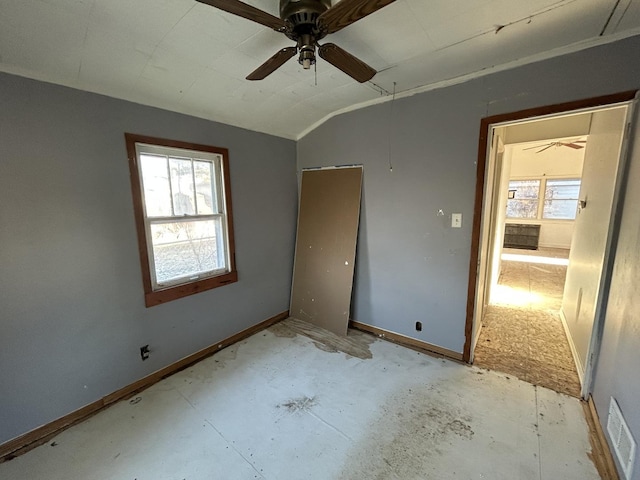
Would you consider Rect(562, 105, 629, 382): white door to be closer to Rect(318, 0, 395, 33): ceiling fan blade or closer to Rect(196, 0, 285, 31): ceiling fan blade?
Rect(318, 0, 395, 33): ceiling fan blade

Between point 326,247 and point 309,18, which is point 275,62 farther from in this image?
point 326,247

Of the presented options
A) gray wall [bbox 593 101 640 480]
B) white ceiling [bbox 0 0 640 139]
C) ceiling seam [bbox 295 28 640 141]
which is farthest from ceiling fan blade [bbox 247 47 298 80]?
gray wall [bbox 593 101 640 480]

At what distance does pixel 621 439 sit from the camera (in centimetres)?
134

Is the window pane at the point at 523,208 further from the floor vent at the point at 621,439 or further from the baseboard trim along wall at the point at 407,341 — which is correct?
the floor vent at the point at 621,439

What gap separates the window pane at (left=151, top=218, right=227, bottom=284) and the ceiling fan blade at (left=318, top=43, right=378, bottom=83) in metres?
1.76

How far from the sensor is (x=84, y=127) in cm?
176

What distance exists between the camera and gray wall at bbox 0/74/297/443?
5.14ft

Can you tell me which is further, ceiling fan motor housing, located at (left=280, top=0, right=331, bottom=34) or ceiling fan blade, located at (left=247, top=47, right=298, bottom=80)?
ceiling fan blade, located at (left=247, top=47, right=298, bottom=80)

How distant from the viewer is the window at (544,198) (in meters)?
7.20

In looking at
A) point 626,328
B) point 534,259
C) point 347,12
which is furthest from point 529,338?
point 534,259

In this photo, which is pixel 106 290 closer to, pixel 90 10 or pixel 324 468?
pixel 90 10

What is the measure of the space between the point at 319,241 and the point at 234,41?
78.2 inches

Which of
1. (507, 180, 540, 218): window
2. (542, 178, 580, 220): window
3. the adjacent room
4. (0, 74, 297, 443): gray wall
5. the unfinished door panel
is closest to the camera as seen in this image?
the adjacent room

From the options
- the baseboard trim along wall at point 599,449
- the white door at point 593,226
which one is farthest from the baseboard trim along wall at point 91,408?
the white door at point 593,226
